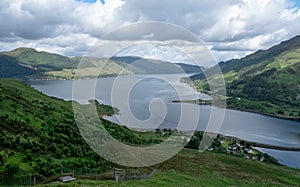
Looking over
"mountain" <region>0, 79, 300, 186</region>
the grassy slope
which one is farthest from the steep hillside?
Result: the grassy slope

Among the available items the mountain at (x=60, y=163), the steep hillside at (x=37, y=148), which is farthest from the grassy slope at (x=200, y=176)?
the steep hillside at (x=37, y=148)

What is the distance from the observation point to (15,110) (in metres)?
44.5

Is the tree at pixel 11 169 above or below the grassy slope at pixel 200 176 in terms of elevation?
above

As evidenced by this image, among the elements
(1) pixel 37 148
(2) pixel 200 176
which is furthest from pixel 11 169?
(2) pixel 200 176

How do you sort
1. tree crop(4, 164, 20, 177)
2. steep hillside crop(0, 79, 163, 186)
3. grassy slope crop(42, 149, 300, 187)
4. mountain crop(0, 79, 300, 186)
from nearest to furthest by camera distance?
tree crop(4, 164, 20, 177)
mountain crop(0, 79, 300, 186)
grassy slope crop(42, 149, 300, 187)
steep hillside crop(0, 79, 163, 186)

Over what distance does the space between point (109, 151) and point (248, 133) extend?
10704 centimetres

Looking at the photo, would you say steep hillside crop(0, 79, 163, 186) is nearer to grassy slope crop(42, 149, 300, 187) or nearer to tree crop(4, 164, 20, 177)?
tree crop(4, 164, 20, 177)

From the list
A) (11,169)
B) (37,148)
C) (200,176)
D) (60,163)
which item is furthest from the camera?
(200,176)

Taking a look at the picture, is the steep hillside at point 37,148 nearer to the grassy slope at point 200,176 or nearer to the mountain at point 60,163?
the mountain at point 60,163

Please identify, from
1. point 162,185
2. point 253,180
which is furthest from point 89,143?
point 253,180

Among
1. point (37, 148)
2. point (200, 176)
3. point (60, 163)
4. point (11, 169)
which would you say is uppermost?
point (37, 148)

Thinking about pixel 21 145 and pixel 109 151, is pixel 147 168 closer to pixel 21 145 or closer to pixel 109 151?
pixel 109 151

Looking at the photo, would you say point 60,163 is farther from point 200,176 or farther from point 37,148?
point 200,176

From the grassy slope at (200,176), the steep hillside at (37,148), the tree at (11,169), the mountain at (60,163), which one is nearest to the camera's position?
the tree at (11,169)
